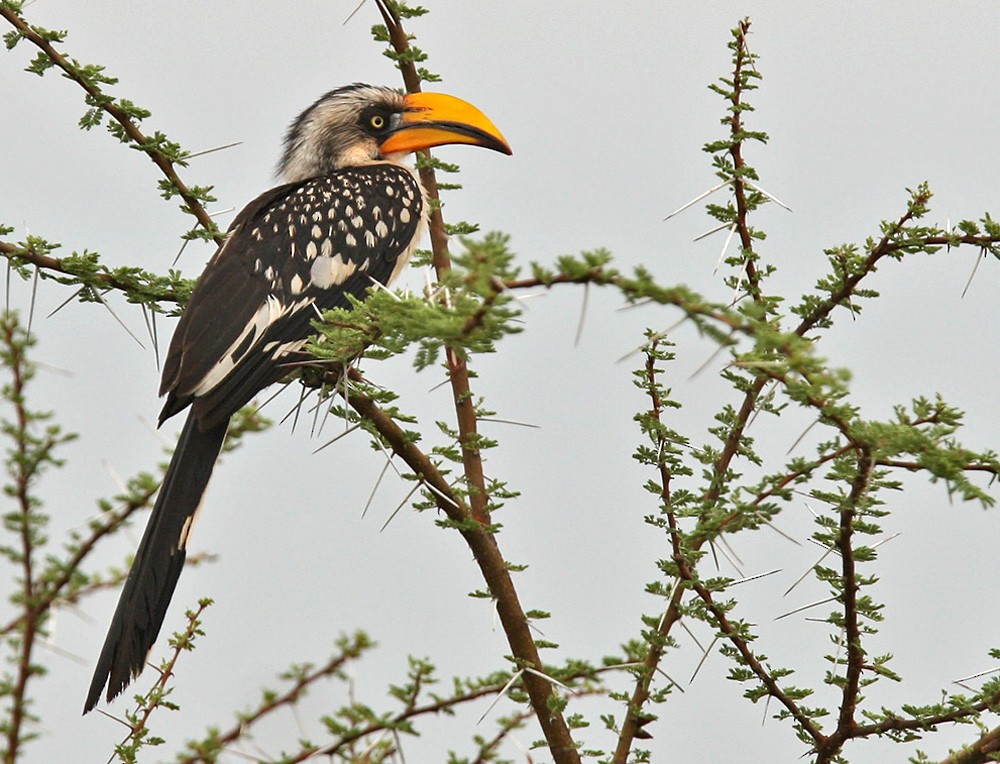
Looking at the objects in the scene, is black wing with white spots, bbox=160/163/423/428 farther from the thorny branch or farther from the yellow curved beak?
the thorny branch

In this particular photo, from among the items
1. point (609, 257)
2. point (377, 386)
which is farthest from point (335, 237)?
point (609, 257)

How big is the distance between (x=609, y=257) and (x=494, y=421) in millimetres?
1629

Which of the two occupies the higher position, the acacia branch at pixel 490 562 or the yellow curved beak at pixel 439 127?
the yellow curved beak at pixel 439 127

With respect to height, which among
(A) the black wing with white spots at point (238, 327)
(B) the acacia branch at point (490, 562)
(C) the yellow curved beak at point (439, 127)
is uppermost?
(C) the yellow curved beak at point (439, 127)

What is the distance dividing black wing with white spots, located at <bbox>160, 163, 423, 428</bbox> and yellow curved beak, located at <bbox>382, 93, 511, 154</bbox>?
20 cm

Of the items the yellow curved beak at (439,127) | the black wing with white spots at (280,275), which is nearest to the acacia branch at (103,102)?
the black wing with white spots at (280,275)

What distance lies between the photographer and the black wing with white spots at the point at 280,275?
119 inches

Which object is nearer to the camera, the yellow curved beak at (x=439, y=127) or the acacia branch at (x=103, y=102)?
the acacia branch at (x=103, y=102)

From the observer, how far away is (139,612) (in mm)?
2900

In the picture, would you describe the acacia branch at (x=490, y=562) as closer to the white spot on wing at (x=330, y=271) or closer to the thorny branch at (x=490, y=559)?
the thorny branch at (x=490, y=559)

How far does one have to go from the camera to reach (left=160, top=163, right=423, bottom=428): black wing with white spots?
9.95 ft

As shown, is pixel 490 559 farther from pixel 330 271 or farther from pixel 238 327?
pixel 330 271

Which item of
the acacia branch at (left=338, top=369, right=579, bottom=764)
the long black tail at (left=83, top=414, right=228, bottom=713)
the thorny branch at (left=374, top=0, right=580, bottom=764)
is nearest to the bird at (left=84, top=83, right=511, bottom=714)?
the long black tail at (left=83, top=414, right=228, bottom=713)

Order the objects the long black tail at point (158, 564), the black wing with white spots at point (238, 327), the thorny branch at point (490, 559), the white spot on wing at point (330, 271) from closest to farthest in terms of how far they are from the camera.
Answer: the thorny branch at point (490, 559) → the long black tail at point (158, 564) → the black wing with white spots at point (238, 327) → the white spot on wing at point (330, 271)
